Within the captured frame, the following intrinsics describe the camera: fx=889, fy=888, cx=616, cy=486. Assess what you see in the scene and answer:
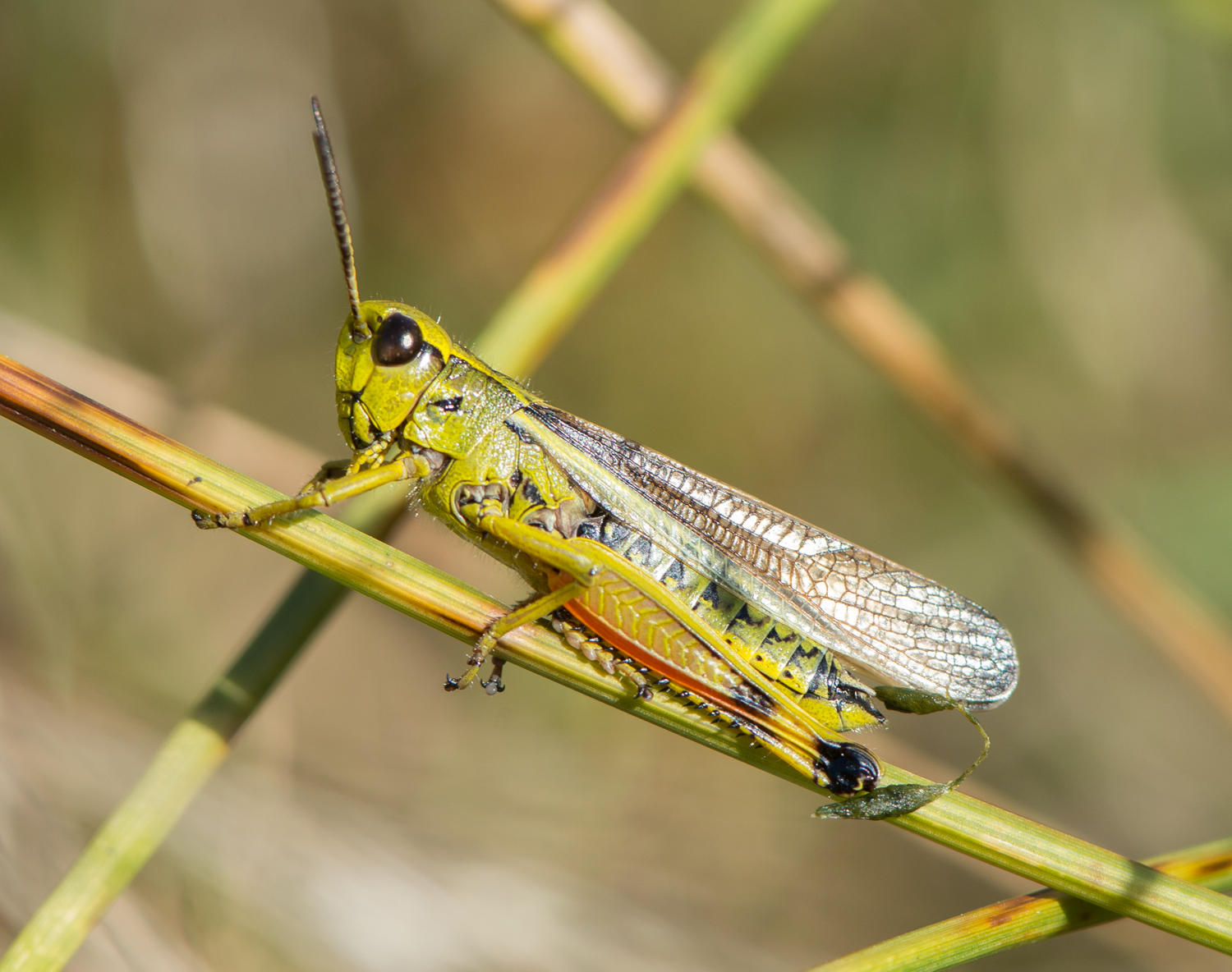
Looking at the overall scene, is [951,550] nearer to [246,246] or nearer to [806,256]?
[806,256]

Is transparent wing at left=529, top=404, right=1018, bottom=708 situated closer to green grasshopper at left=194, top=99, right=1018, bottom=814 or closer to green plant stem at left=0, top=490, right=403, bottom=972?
green grasshopper at left=194, top=99, right=1018, bottom=814

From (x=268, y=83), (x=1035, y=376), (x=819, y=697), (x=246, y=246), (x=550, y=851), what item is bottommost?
(x=550, y=851)

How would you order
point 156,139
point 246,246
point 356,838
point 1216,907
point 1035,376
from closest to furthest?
point 1216,907 < point 356,838 < point 156,139 < point 246,246 < point 1035,376

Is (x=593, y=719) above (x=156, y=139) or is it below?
below

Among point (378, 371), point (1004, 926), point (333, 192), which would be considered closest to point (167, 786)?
point (378, 371)

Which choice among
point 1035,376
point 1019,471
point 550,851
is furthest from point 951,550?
point 550,851

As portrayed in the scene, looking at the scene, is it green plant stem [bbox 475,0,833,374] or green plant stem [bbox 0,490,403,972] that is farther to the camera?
green plant stem [bbox 475,0,833,374]

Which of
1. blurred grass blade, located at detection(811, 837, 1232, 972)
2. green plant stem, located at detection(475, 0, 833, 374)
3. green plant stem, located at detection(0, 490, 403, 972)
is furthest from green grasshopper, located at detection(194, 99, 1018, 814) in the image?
blurred grass blade, located at detection(811, 837, 1232, 972)
